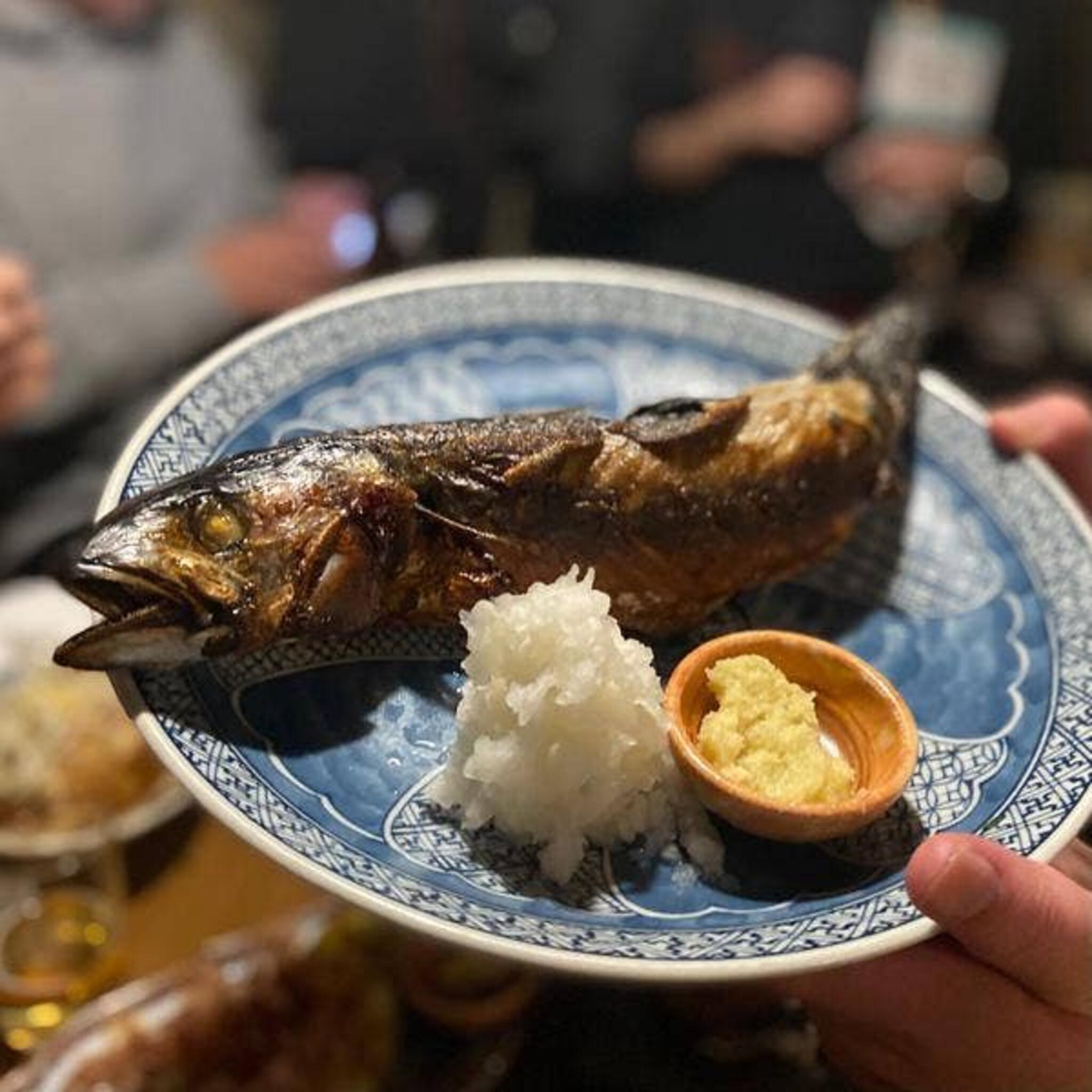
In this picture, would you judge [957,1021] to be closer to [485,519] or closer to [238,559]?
[485,519]

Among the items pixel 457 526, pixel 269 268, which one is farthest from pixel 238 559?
pixel 269 268

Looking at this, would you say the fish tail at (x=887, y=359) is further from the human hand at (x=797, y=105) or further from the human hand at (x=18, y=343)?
the human hand at (x=797, y=105)

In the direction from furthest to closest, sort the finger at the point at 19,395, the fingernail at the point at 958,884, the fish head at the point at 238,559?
the finger at the point at 19,395
the fish head at the point at 238,559
the fingernail at the point at 958,884

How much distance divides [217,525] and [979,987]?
887 millimetres

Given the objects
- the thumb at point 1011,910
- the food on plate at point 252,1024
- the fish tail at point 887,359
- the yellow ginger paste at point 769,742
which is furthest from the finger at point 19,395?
the thumb at point 1011,910

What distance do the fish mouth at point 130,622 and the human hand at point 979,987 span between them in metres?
0.72

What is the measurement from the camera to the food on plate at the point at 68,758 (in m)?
2.01

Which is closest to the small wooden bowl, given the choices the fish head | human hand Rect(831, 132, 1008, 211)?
the fish head

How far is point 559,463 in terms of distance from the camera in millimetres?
1444

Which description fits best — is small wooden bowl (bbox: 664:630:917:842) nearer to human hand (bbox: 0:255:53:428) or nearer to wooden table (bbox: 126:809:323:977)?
wooden table (bbox: 126:809:323:977)

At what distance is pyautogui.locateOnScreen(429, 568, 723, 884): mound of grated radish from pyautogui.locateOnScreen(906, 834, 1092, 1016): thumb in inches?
9.5

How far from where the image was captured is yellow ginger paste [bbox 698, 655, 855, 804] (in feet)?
4.23

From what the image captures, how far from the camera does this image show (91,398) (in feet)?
9.64

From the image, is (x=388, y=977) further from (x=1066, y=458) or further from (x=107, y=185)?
Answer: (x=107, y=185)
